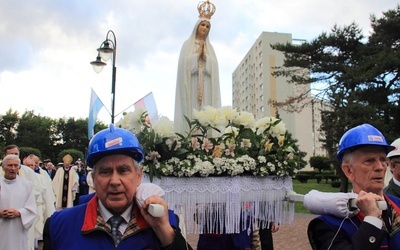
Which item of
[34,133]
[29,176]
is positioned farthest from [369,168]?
[34,133]

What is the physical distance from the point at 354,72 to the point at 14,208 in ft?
74.8

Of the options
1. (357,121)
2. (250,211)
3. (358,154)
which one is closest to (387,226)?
(358,154)

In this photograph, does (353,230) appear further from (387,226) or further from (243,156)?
(243,156)

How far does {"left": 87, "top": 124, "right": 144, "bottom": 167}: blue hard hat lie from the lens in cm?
231

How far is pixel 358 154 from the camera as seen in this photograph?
2.69 m

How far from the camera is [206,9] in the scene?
7.12 meters

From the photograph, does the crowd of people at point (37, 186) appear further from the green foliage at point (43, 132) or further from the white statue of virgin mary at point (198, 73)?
the green foliage at point (43, 132)

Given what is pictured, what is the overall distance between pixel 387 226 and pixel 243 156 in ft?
6.18

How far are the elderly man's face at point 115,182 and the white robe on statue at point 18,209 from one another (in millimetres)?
5813

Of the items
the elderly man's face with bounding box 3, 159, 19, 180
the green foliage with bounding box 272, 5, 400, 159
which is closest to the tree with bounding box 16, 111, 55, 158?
the green foliage with bounding box 272, 5, 400, 159

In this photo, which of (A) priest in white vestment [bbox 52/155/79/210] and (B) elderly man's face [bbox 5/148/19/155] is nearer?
(B) elderly man's face [bbox 5/148/19/155]

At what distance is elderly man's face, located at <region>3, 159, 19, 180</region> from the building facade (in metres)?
61.3

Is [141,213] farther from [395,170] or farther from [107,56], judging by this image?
[107,56]

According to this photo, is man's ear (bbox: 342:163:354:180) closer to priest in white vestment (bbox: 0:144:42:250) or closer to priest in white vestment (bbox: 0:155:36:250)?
priest in white vestment (bbox: 0:155:36:250)
